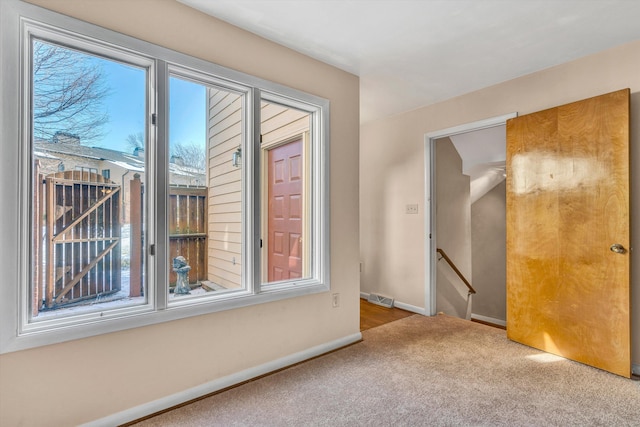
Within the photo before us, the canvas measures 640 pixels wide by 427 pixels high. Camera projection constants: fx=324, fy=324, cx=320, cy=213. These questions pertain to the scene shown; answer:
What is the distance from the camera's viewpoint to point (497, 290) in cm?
567

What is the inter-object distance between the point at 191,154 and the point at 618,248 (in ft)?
10.2

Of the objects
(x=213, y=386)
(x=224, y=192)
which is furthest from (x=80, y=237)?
(x=213, y=386)

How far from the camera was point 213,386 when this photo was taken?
7.07 ft

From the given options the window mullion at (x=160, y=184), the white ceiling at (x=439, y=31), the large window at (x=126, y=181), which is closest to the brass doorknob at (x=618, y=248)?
the white ceiling at (x=439, y=31)

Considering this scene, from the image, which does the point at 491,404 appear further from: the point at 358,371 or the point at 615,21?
the point at 615,21

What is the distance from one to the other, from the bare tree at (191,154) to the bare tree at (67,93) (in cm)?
42

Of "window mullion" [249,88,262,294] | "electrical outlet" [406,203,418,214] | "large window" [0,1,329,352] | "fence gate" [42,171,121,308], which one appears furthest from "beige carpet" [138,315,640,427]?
"electrical outlet" [406,203,418,214]

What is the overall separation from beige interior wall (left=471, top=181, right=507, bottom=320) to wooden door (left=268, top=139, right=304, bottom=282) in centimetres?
418

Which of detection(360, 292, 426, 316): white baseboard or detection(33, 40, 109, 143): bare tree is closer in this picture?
detection(33, 40, 109, 143): bare tree

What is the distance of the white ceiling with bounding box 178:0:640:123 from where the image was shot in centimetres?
206

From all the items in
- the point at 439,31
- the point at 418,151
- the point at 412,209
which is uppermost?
the point at 439,31

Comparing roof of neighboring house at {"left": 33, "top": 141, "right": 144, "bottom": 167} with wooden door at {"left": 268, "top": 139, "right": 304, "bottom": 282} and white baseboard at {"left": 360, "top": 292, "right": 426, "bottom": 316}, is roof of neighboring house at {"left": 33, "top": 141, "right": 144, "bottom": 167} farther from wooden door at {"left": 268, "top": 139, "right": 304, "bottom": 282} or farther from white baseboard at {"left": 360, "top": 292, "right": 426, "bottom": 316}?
white baseboard at {"left": 360, "top": 292, "right": 426, "bottom": 316}

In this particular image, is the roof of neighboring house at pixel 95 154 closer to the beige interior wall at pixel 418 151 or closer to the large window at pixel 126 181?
the large window at pixel 126 181

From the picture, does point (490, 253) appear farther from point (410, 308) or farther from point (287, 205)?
point (287, 205)
